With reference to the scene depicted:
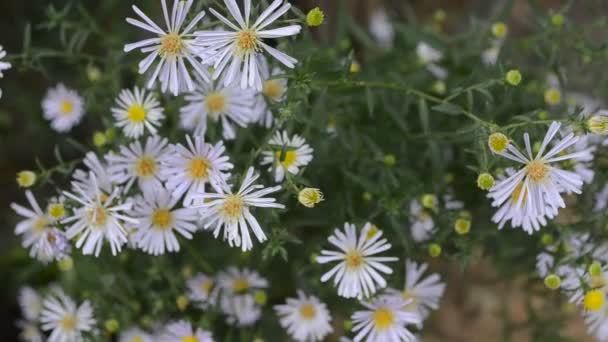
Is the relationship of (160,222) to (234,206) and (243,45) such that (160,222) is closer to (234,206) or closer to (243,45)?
(234,206)

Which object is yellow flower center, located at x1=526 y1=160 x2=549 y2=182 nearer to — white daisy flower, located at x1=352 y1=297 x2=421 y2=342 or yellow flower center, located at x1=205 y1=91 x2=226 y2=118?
white daisy flower, located at x1=352 y1=297 x2=421 y2=342

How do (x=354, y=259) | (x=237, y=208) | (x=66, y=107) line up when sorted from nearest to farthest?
(x=237, y=208)
(x=354, y=259)
(x=66, y=107)

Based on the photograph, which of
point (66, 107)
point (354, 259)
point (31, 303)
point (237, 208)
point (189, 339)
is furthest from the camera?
point (31, 303)

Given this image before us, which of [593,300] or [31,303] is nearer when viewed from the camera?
Result: [593,300]

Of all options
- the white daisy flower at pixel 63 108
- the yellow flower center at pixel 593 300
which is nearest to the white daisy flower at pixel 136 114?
the white daisy flower at pixel 63 108

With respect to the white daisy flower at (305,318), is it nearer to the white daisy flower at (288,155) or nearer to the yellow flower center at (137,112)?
the white daisy flower at (288,155)

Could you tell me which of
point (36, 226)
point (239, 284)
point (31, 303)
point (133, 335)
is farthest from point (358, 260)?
point (31, 303)

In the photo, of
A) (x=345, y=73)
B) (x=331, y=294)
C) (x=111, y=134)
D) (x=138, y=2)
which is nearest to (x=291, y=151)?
(x=345, y=73)

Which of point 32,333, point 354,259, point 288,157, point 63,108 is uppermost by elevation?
point 63,108
